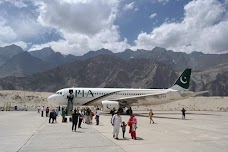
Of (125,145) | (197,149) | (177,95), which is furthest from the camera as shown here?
(177,95)

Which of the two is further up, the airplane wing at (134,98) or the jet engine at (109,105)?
the airplane wing at (134,98)

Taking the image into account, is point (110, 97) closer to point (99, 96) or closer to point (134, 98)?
point (99, 96)

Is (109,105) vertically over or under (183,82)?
under

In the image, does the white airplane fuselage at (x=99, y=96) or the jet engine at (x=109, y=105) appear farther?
the white airplane fuselage at (x=99, y=96)

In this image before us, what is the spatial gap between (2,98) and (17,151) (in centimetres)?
7344

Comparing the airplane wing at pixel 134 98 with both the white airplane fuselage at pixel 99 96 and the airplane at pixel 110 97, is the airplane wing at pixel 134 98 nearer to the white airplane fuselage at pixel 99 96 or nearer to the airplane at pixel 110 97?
the airplane at pixel 110 97

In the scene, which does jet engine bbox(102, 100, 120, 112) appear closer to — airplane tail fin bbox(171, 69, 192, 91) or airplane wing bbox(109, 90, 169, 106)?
airplane wing bbox(109, 90, 169, 106)

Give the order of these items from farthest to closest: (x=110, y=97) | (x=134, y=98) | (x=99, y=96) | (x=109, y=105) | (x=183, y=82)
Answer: (x=183, y=82), (x=110, y=97), (x=99, y=96), (x=134, y=98), (x=109, y=105)

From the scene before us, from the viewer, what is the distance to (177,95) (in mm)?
43938

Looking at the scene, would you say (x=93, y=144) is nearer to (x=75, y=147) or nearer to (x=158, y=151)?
(x=75, y=147)

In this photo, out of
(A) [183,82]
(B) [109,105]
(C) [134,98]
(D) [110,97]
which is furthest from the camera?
(A) [183,82]

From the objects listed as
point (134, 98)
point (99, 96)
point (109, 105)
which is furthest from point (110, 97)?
point (134, 98)

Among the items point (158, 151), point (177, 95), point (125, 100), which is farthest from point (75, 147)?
point (177, 95)

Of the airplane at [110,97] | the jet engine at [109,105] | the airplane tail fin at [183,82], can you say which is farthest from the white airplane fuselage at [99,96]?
the airplane tail fin at [183,82]
